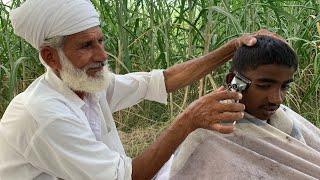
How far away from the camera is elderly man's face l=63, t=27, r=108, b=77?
1.76 metres

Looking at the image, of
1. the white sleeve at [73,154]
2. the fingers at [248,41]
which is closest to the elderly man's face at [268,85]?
the fingers at [248,41]

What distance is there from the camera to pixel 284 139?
1.76m

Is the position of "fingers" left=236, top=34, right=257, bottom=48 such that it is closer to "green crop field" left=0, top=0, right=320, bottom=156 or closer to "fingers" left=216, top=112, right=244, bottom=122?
"fingers" left=216, top=112, right=244, bottom=122

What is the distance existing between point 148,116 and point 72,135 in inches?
54.0

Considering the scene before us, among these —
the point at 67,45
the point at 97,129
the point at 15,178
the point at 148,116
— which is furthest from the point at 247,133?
the point at 148,116

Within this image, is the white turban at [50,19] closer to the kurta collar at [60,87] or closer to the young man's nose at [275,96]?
the kurta collar at [60,87]

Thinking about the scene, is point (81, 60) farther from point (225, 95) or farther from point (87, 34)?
point (225, 95)

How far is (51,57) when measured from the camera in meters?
1.79

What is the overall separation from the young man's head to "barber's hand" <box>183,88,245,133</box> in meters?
0.13

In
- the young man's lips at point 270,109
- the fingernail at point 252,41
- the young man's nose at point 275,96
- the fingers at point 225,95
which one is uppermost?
the fingernail at point 252,41

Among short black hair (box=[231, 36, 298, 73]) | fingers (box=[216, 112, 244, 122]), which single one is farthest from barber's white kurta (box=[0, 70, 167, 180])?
short black hair (box=[231, 36, 298, 73])

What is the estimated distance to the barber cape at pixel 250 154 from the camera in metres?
1.73

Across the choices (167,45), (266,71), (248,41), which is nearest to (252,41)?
(248,41)

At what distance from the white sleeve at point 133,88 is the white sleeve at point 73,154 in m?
Result: 0.43
